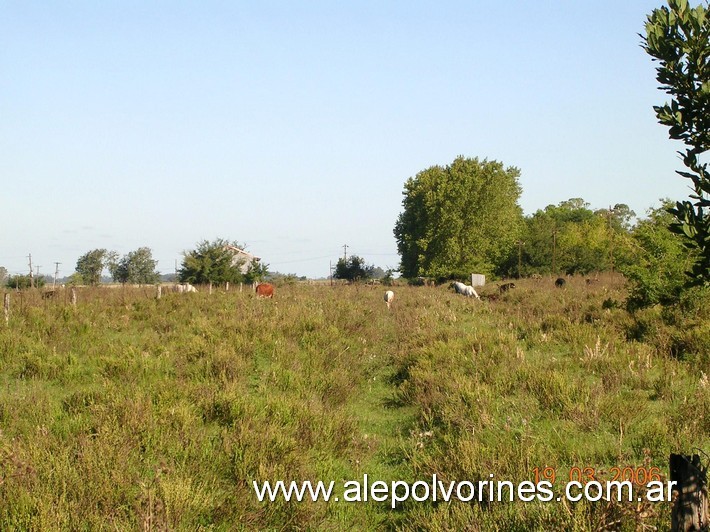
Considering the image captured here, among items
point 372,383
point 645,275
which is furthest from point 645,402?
point 645,275

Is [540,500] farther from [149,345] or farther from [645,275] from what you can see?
[645,275]

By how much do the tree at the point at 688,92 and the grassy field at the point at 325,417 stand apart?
6.84 ft

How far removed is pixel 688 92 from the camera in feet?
10.7

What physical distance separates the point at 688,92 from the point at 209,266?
3891cm

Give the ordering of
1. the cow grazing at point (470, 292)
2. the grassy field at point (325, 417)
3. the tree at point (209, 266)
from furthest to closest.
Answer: the tree at point (209, 266)
the cow grazing at point (470, 292)
the grassy field at point (325, 417)

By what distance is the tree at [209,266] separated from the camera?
40.0m

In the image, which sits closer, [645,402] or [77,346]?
[645,402]

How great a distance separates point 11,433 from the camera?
6434 millimetres

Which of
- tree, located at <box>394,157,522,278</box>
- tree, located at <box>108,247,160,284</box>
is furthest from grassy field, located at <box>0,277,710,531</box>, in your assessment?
tree, located at <box>108,247,160,284</box>

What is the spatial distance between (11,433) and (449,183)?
53.8 m

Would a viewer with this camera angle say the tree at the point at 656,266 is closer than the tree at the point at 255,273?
Yes

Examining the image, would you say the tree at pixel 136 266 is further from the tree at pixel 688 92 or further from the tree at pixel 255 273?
the tree at pixel 688 92
